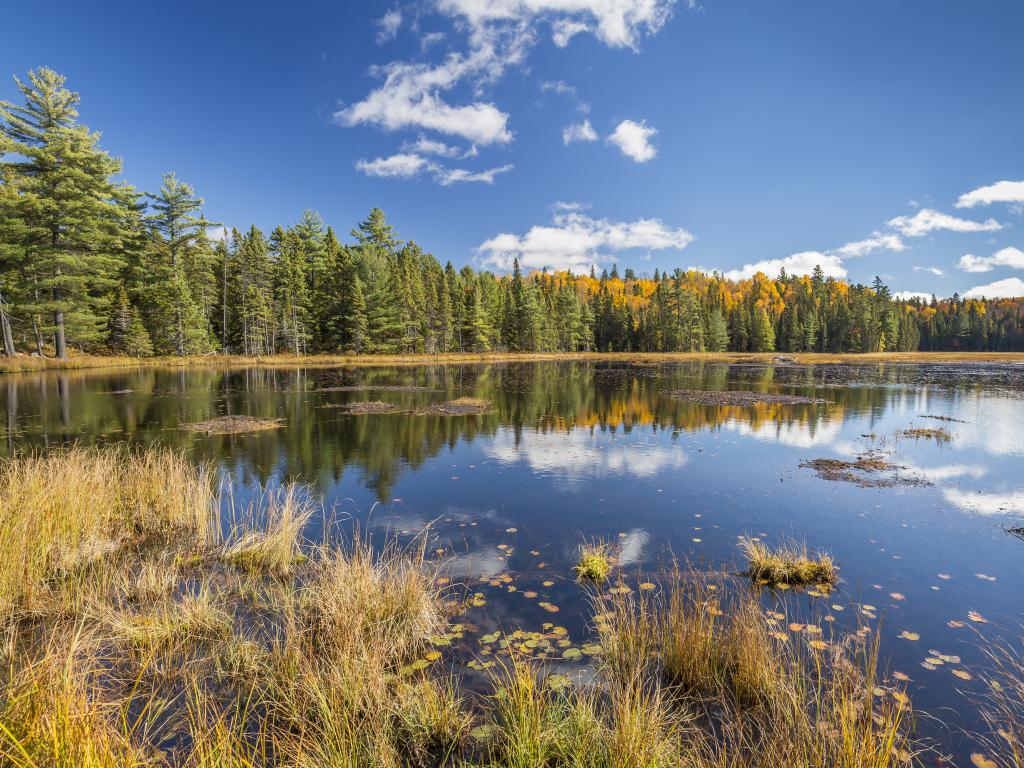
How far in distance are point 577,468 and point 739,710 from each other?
1001cm

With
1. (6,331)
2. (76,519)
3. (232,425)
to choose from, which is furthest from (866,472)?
(6,331)

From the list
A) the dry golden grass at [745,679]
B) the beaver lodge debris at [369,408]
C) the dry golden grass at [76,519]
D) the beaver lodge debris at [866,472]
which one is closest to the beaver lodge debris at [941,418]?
the beaver lodge debris at [866,472]

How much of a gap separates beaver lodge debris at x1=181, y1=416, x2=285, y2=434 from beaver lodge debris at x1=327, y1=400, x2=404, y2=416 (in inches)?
149

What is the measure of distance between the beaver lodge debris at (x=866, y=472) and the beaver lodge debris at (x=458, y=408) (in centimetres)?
1516

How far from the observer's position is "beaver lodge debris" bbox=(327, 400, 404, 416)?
2466 centimetres

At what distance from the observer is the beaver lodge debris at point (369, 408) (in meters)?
24.7

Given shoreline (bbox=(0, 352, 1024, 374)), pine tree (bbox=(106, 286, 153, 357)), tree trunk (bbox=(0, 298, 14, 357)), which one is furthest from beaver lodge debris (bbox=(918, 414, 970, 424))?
pine tree (bbox=(106, 286, 153, 357))

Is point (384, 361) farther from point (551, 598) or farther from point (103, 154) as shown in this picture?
point (551, 598)

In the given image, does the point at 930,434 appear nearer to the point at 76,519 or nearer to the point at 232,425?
the point at 76,519

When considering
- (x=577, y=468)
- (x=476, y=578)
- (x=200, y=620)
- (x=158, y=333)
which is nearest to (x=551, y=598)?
(x=476, y=578)

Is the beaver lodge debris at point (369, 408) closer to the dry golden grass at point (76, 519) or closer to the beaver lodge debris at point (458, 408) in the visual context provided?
the beaver lodge debris at point (458, 408)

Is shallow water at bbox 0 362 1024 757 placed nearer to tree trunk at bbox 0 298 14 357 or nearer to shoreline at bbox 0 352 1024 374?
tree trunk at bbox 0 298 14 357

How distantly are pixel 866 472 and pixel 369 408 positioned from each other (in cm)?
2106

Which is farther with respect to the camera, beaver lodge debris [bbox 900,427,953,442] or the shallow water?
beaver lodge debris [bbox 900,427,953,442]
